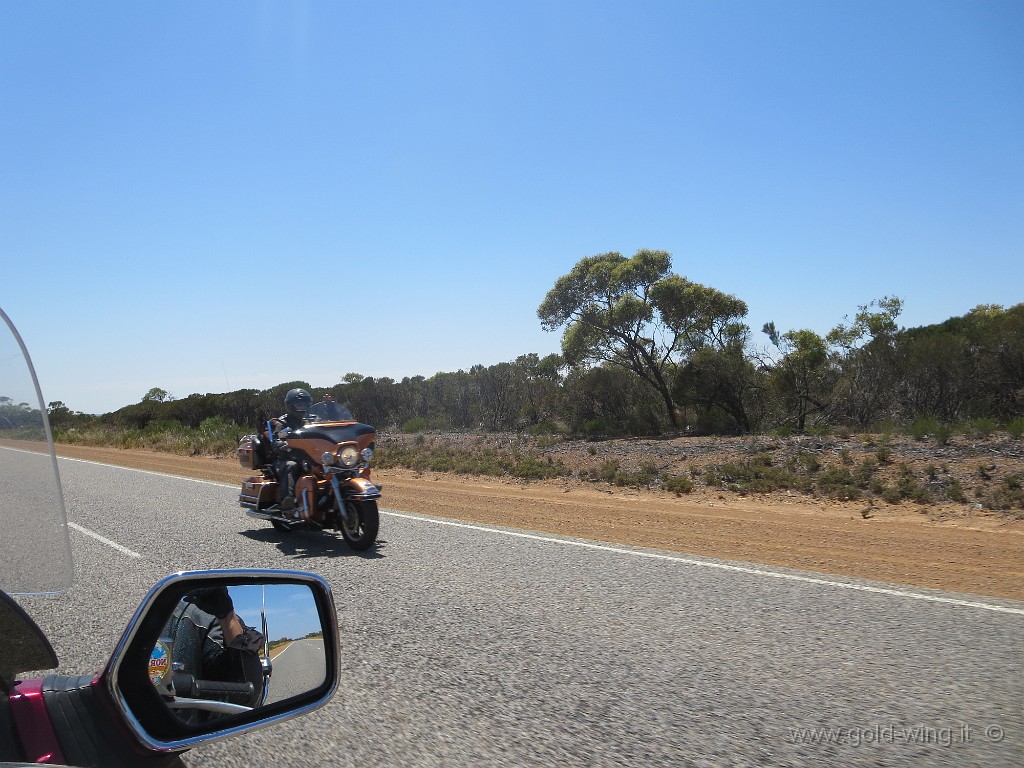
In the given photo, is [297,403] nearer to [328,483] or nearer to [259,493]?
[259,493]

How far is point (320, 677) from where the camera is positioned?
83.7 inches

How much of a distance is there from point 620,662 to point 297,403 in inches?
264

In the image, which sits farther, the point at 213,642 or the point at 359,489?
the point at 359,489

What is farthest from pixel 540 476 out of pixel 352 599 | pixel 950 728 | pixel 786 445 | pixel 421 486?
pixel 950 728

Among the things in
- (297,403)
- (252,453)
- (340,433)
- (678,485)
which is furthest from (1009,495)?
(252,453)

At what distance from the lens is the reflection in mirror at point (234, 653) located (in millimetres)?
1720

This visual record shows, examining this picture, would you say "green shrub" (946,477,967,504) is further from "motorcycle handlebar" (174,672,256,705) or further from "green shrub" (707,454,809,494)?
"motorcycle handlebar" (174,672,256,705)

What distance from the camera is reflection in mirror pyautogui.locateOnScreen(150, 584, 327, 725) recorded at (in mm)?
1720

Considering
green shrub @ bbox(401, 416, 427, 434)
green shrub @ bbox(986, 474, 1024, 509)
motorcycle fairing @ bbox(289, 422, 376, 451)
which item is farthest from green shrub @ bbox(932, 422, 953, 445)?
green shrub @ bbox(401, 416, 427, 434)

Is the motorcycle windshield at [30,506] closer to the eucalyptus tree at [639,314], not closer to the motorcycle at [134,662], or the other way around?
the motorcycle at [134,662]

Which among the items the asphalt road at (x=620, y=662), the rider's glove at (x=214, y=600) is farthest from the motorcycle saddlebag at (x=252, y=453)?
the rider's glove at (x=214, y=600)

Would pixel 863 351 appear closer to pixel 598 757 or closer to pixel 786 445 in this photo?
pixel 786 445

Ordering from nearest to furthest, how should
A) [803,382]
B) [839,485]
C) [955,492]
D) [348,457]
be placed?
[348,457] → [955,492] → [839,485] → [803,382]

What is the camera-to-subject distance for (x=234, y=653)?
1873 mm
